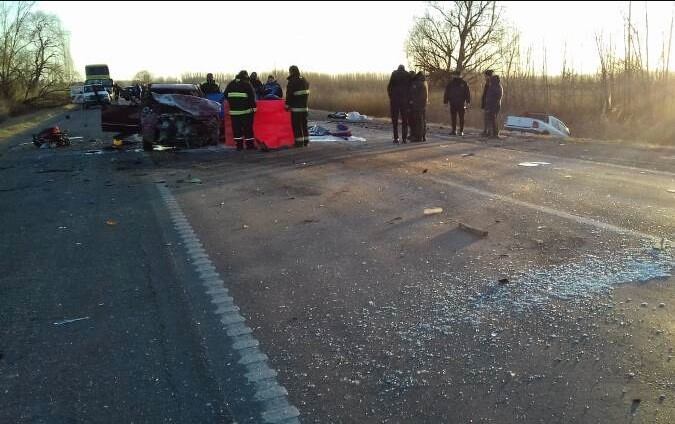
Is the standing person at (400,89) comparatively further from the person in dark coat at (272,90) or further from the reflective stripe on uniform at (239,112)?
the reflective stripe on uniform at (239,112)

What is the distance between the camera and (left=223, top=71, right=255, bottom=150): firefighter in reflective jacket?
551 inches

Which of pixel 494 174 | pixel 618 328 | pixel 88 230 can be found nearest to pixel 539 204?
pixel 494 174

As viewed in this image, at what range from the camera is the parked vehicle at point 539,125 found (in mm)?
19688

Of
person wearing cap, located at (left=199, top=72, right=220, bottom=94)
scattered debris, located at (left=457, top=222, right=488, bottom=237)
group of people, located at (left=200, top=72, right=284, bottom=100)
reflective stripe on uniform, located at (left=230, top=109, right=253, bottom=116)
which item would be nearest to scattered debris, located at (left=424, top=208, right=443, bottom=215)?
scattered debris, located at (left=457, top=222, right=488, bottom=237)

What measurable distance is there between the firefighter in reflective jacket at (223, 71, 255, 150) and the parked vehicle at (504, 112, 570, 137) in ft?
33.0

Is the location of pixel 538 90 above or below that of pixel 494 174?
above

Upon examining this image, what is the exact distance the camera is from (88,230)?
6.73 m

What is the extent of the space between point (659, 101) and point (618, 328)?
21646mm

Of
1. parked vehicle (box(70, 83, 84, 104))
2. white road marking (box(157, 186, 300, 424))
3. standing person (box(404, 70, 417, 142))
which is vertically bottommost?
white road marking (box(157, 186, 300, 424))

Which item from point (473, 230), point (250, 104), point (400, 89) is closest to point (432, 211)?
point (473, 230)

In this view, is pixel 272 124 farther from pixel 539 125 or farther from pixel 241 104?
pixel 539 125

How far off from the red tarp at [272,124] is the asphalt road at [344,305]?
6443 millimetres

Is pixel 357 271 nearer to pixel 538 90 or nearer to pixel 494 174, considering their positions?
pixel 494 174

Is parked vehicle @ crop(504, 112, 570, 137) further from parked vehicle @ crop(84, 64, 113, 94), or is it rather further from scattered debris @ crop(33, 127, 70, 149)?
parked vehicle @ crop(84, 64, 113, 94)
